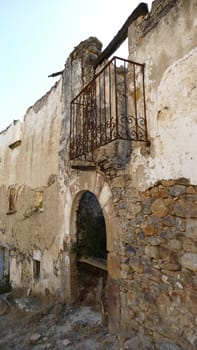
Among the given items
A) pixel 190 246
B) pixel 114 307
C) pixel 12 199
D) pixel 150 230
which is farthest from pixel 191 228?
pixel 12 199

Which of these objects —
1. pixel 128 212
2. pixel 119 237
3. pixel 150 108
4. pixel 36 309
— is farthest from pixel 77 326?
pixel 150 108

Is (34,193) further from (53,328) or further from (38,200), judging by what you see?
(53,328)

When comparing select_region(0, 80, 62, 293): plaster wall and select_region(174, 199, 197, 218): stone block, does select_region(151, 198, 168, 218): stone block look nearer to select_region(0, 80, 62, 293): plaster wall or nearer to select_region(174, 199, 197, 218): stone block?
select_region(174, 199, 197, 218): stone block

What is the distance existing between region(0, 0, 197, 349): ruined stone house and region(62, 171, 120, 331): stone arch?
0.6 inches

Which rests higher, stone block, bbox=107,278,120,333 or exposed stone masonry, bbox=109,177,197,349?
exposed stone masonry, bbox=109,177,197,349

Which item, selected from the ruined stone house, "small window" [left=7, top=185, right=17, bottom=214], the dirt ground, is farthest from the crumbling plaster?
"small window" [left=7, top=185, right=17, bottom=214]

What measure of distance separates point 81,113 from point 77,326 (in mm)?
3409

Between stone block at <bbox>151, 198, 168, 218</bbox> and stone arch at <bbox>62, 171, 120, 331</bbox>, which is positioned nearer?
stone block at <bbox>151, 198, 168, 218</bbox>

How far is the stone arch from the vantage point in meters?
3.13

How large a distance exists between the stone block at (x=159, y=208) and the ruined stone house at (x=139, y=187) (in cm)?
1

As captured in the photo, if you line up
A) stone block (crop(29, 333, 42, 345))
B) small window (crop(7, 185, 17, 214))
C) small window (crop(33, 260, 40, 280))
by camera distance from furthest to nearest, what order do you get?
small window (crop(7, 185, 17, 214))
small window (crop(33, 260, 40, 280))
stone block (crop(29, 333, 42, 345))

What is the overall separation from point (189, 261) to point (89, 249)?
2.47 metres

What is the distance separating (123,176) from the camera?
311 cm

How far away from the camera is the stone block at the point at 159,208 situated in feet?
8.14
